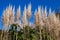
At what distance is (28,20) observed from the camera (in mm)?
7797

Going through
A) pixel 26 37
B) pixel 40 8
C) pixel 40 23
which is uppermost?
pixel 40 8

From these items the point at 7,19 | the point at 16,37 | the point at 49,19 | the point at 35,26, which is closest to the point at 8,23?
the point at 7,19

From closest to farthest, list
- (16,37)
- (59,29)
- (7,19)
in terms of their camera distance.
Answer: (7,19) < (16,37) < (59,29)

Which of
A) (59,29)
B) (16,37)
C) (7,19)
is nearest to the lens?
(7,19)

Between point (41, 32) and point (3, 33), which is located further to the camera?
point (41, 32)

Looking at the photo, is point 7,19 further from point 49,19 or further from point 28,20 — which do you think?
point 49,19

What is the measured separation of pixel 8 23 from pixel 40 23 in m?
1.43

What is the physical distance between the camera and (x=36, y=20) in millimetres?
8031

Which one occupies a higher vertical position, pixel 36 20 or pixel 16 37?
pixel 36 20

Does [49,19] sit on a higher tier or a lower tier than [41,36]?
higher

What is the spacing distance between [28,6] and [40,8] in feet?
2.22

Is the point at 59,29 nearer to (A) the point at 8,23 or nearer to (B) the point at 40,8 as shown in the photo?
(B) the point at 40,8

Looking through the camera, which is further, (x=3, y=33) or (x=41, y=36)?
(x=41, y=36)

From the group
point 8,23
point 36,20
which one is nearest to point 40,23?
point 36,20
